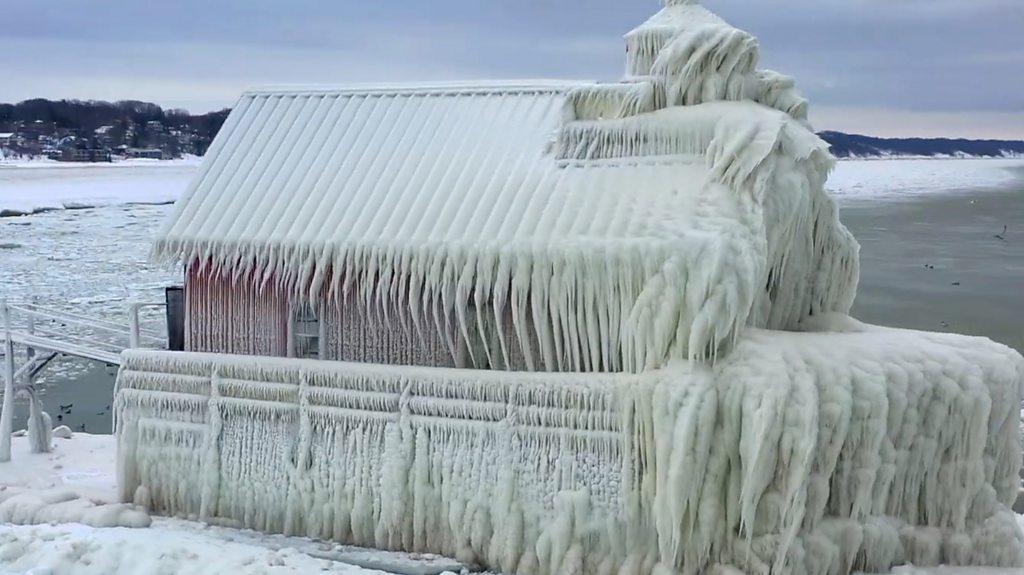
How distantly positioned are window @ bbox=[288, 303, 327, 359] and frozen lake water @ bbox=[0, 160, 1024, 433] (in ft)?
6.80

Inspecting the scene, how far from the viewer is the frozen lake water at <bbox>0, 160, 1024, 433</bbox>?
2780 centimetres

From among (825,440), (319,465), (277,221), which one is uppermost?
(277,221)

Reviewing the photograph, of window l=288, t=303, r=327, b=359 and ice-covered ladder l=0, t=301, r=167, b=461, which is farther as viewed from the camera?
ice-covered ladder l=0, t=301, r=167, b=461

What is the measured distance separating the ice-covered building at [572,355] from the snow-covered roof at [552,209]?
0.13ft

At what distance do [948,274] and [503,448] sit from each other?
3033cm

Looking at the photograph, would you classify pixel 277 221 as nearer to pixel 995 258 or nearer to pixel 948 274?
pixel 948 274

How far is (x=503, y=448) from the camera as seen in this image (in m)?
12.5

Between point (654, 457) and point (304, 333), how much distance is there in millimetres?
5342

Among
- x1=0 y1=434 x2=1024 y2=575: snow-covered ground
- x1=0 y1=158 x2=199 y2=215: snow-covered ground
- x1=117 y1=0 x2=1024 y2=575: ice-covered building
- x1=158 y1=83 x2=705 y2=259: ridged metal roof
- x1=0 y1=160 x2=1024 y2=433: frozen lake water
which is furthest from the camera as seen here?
x1=0 y1=158 x2=199 y2=215: snow-covered ground

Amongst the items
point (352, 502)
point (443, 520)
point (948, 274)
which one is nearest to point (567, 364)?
point (443, 520)

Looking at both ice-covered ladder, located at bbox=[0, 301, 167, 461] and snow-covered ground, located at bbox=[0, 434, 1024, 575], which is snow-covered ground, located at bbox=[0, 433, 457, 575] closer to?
snow-covered ground, located at bbox=[0, 434, 1024, 575]

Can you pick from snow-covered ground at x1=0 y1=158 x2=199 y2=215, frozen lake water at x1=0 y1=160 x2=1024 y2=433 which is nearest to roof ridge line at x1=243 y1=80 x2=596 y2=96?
frozen lake water at x1=0 y1=160 x2=1024 y2=433

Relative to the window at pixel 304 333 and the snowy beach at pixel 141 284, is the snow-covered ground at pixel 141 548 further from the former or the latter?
the window at pixel 304 333

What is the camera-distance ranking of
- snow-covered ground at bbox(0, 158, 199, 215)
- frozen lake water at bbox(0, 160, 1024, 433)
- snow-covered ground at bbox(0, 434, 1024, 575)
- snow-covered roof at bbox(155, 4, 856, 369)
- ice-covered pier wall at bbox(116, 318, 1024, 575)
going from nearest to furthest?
ice-covered pier wall at bbox(116, 318, 1024, 575), snow-covered roof at bbox(155, 4, 856, 369), snow-covered ground at bbox(0, 434, 1024, 575), frozen lake water at bbox(0, 160, 1024, 433), snow-covered ground at bbox(0, 158, 199, 215)
